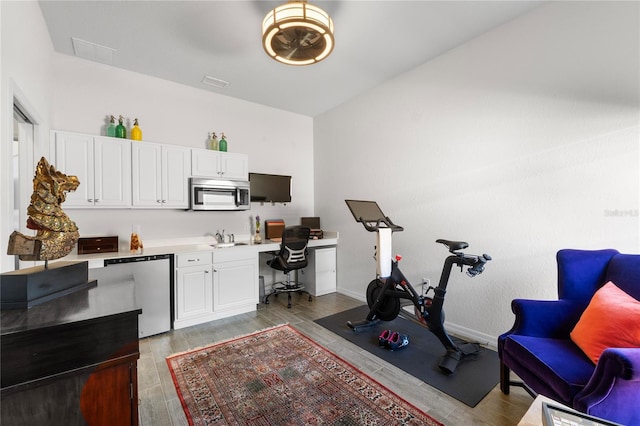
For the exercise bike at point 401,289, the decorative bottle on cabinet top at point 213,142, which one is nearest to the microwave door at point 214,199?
the decorative bottle on cabinet top at point 213,142

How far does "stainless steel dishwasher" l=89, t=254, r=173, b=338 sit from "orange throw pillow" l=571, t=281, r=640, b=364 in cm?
355

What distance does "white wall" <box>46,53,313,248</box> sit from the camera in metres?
3.06

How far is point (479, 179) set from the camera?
2.78 m

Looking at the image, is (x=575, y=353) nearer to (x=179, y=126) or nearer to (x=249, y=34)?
(x=249, y=34)

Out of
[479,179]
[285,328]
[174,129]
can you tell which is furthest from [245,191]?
[479,179]

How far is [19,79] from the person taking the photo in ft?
5.98

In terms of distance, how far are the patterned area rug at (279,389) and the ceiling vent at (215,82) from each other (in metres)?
3.27

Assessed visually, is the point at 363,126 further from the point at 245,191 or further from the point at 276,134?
the point at 245,191

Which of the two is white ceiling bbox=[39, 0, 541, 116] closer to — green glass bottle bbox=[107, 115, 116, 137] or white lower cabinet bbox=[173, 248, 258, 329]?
green glass bottle bbox=[107, 115, 116, 137]

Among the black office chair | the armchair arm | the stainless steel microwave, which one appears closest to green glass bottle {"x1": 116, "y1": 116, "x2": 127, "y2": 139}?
A: the stainless steel microwave

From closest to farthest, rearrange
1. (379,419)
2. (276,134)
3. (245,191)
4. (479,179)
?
(379,419)
(479,179)
(245,191)
(276,134)

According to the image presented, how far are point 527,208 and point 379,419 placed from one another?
219 cm

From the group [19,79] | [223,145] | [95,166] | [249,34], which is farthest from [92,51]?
[249,34]

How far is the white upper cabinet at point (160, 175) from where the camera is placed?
3.16 meters
